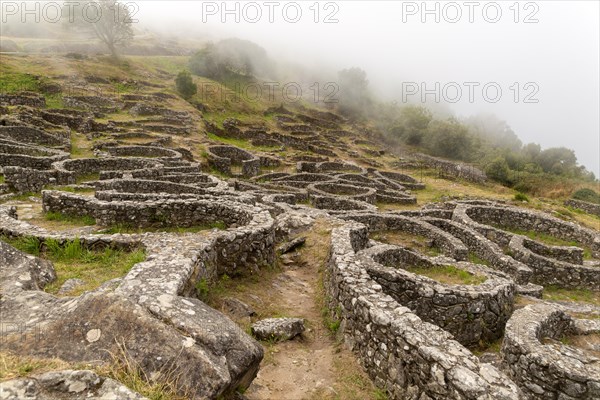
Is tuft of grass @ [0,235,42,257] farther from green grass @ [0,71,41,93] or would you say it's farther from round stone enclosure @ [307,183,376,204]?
green grass @ [0,71,41,93]

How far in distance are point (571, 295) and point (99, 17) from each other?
93.5 meters

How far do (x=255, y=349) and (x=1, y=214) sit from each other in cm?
1081

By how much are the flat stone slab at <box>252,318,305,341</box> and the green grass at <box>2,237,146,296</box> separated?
3317mm

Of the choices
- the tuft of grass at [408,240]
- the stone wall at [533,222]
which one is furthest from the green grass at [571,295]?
the stone wall at [533,222]

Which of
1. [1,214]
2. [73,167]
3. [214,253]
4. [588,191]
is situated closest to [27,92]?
[73,167]

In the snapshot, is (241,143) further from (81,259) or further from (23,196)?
(81,259)

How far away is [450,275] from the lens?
1392cm

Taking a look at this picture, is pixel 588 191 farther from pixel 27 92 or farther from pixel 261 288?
pixel 27 92

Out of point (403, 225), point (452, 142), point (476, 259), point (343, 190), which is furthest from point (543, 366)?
point (452, 142)

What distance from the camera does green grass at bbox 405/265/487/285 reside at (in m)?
13.0

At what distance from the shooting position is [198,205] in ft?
46.7

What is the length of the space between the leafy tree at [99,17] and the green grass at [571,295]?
86420 mm

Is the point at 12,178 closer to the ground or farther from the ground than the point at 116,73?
closer to the ground

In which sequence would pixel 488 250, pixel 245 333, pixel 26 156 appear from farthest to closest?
1. pixel 26 156
2. pixel 488 250
3. pixel 245 333
